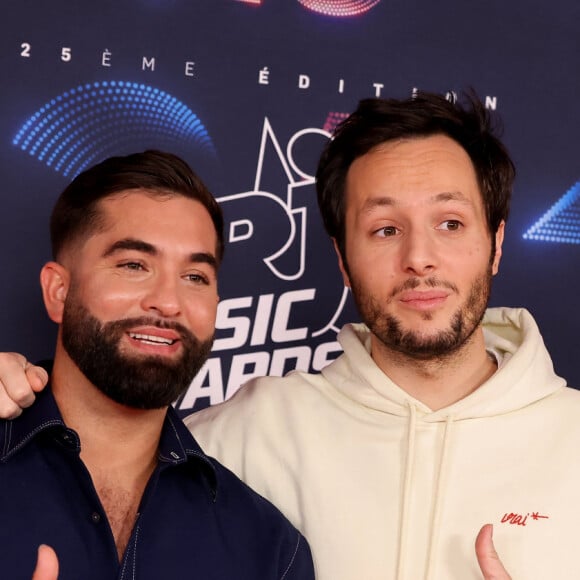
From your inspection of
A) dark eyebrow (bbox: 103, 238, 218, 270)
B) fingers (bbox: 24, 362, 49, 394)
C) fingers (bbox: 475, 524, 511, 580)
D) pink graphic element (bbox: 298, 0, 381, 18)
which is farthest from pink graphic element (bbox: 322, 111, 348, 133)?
fingers (bbox: 475, 524, 511, 580)

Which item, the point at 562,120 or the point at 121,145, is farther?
the point at 562,120

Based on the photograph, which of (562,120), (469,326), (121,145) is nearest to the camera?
(469,326)

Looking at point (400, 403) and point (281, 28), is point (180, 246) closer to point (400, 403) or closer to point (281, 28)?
point (400, 403)

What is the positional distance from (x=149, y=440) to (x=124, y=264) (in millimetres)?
321

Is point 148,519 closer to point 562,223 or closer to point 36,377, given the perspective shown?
point 36,377

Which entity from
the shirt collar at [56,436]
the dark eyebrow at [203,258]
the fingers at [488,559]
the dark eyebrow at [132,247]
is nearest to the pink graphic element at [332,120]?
the dark eyebrow at [203,258]

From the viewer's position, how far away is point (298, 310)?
2754mm

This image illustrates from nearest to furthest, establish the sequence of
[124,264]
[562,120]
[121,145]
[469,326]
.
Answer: [124,264], [469,326], [121,145], [562,120]

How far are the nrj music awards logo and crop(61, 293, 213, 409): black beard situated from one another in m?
0.86

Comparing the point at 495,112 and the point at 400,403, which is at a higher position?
the point at 495,112

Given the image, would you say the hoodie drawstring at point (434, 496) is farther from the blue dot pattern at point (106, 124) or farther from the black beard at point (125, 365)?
the blue dot pattern at point (106, 124)

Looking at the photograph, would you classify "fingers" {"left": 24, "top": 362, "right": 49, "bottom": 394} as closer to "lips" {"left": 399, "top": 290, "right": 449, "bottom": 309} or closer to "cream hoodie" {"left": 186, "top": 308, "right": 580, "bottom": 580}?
"cream hoodie" {"left": 186, "top": 308, "right": 580, "bottom": 580}

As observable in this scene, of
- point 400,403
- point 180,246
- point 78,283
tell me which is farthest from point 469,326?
point 78,283

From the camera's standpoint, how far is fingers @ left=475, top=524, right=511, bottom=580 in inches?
66.7
